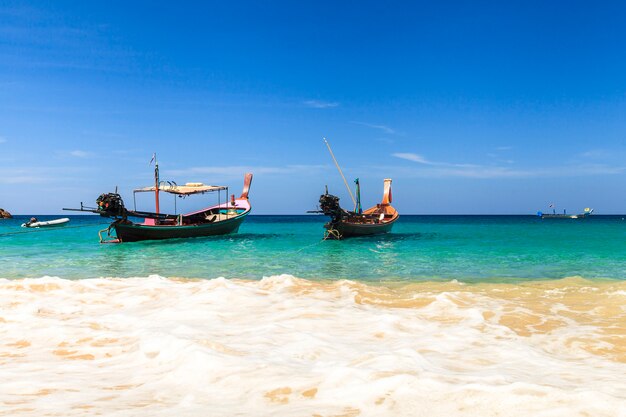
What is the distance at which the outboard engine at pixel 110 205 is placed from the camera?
33.7 meters

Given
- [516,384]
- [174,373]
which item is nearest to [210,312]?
[174,373]

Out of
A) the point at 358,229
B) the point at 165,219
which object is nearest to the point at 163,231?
the point at 165,219

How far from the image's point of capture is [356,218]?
136 ft

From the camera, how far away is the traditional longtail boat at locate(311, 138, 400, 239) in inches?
1398

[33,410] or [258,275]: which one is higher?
[33,410]

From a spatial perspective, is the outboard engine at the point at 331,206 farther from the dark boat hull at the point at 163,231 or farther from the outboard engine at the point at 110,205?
the outboard engine at the point at 110,205

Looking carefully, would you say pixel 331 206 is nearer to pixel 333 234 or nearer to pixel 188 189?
pixel 333 234

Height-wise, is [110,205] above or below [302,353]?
above

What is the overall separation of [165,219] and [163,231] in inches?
105

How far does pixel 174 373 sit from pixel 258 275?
11.6 m

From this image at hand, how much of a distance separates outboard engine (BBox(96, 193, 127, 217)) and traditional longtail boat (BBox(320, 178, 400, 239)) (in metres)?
16.4

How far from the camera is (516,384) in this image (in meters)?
3.63

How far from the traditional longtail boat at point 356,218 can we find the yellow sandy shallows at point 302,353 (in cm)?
2570

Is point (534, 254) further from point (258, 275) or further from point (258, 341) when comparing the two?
point (258, 341)
